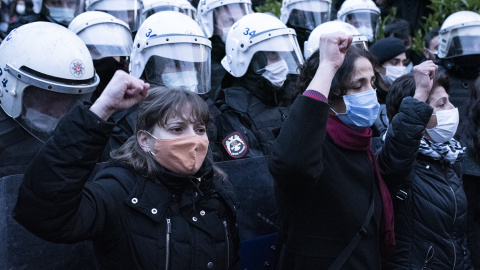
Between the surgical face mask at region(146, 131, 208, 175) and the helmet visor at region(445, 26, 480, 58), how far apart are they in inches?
167

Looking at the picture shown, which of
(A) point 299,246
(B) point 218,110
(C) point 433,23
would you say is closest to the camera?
(A) point 299,246

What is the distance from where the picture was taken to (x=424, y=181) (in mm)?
3193

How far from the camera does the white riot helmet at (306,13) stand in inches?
263

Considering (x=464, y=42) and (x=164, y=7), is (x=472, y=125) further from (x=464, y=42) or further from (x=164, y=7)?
(x=164, y=7)

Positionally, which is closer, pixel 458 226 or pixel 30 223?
pixel 30 223

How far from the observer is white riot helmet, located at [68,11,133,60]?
490cm

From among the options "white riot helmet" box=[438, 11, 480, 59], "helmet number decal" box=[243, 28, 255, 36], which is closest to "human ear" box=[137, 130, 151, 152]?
"helmet number decal" box=[243, 28, 255, 36]

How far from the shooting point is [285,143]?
7.45 ft

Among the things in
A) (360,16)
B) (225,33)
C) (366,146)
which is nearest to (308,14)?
(360,16)

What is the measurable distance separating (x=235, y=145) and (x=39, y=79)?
1282mm

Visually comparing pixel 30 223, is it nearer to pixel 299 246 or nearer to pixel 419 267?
pixel 299 246

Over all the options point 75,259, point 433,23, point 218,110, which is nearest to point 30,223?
point 75,259

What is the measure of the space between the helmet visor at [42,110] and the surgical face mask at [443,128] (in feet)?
6.52

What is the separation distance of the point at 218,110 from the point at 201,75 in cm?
31
